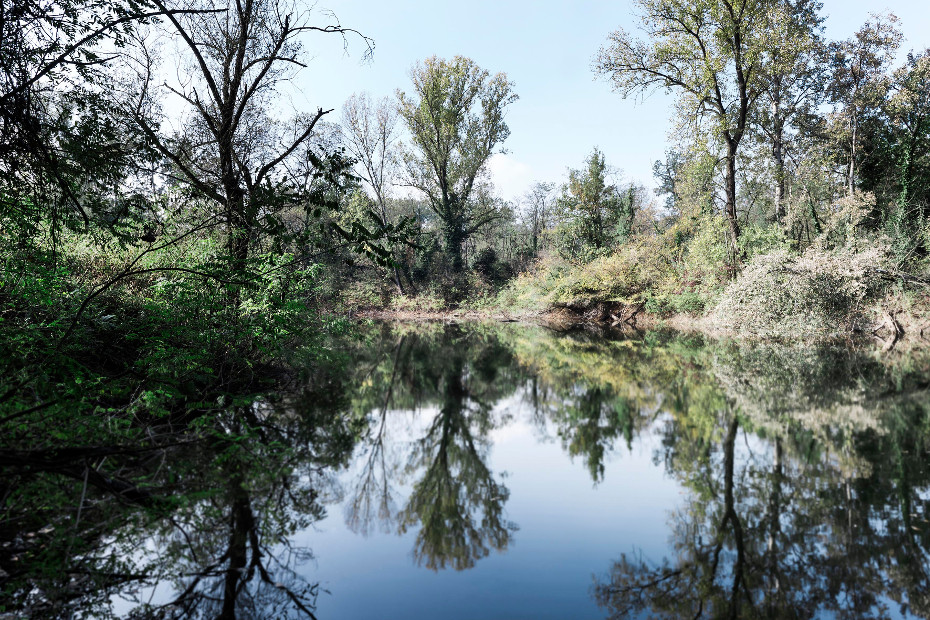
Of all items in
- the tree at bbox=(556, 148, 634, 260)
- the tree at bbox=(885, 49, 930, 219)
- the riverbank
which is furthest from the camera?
the tree at bbox=(556, 148, 634, 260)

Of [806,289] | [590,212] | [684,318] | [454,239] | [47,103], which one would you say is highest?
[590,212]

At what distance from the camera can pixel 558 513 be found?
3.95 metres

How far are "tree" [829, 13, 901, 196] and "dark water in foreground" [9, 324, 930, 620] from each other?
18.7 metres

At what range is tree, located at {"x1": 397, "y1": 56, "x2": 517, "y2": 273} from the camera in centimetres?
2941

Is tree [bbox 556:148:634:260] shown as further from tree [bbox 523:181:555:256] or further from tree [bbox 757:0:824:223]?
tree [bbox 523:181:555:256]

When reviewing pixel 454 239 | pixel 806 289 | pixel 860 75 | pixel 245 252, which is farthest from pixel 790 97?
pixel 245 252

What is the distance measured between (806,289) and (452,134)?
21.7m

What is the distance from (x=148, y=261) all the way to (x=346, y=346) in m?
8.25

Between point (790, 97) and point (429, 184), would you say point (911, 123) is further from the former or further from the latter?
point (429, 184)

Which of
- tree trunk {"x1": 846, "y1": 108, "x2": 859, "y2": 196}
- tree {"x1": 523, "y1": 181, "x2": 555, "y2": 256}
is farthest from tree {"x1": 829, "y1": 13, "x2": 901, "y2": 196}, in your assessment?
tree {"x1": 523, "y1": 181, "x2": 555, "y2": 256}

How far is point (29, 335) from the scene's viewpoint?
449 centimetres

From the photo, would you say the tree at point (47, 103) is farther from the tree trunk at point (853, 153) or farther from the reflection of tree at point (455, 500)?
the tree trunk at point (853, 153)

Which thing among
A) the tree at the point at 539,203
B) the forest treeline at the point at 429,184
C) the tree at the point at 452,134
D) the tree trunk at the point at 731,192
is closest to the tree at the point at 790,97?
the forest treeline at the point at 429,184

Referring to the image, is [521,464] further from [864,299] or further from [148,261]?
[864,299]
